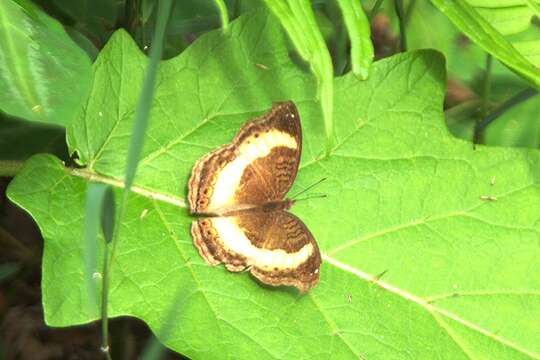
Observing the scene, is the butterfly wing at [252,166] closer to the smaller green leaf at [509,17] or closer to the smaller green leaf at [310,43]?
the smaller green leaf at [310,43]

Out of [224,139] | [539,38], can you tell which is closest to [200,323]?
[224,139]

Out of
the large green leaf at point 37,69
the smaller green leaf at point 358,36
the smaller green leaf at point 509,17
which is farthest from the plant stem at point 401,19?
the large green leaf at point 37,69

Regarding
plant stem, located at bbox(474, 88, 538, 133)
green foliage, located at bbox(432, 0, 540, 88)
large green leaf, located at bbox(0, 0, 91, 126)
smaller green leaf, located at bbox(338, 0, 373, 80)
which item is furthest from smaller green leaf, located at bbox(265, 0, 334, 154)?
plant stem, located at bbox(474, 88, 538, 133)

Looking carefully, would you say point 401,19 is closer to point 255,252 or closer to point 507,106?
point 507,106

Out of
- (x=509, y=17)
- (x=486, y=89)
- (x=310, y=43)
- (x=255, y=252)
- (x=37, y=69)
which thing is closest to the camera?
(x=310, y=43)

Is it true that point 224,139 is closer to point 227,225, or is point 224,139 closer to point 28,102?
point 227,225

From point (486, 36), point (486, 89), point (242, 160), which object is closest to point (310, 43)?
point (486, 36)

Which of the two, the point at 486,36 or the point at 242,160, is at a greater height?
the point at 486,36

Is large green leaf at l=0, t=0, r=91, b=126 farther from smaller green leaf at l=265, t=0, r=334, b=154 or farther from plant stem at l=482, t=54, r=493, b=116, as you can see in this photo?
plant stem at l=482, t=54, r=493, b=116
